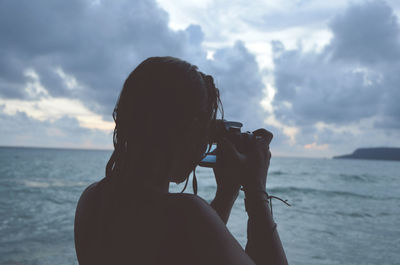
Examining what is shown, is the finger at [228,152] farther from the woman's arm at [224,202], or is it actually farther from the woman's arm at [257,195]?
the woman's arm at [224,202]

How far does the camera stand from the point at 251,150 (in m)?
1.29

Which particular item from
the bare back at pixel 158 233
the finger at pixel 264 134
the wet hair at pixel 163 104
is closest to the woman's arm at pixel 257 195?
the finger at pixel 264 134

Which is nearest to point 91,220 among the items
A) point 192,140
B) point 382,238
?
point 192,140

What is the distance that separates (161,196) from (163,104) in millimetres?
286

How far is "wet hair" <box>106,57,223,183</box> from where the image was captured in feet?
3.26

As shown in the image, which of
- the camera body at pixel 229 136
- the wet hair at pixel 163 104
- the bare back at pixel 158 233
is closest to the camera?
the bare back at pixel 158 233

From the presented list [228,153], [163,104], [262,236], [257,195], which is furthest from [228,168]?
[163,104]

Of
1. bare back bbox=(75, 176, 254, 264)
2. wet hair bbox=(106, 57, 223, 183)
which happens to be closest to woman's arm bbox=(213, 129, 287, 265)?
bare back bbox=(75, 176, 254, 264)

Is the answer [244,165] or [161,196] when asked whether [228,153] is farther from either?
[161,196]

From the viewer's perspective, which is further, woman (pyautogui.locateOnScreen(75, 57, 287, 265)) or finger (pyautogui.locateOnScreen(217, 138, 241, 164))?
finger (pyautogui.locateOnScreen(217, 138, 241, 164))

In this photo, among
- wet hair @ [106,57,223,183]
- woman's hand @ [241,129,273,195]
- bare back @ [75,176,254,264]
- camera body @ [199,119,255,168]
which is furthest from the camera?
camera body @ [199,119,255,168]

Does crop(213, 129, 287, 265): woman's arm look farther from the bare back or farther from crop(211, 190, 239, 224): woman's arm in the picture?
the bare back

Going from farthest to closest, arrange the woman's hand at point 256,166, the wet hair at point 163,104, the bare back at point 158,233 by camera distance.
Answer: the woman's hand at point 256,166
the wet hair at point 163,104
the bare back at point 158,233

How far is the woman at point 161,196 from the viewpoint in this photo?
89cm
